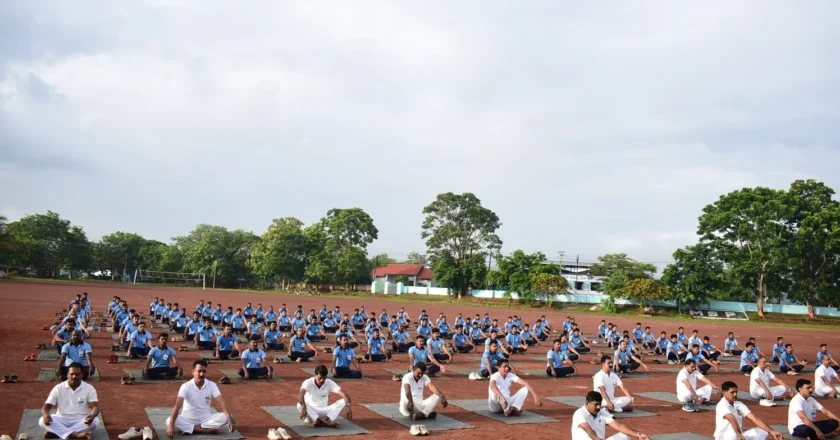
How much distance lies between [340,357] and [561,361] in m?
6.53

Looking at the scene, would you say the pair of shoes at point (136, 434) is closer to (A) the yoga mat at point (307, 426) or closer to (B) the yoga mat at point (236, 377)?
(A) the yoga mat at point (307, 426)

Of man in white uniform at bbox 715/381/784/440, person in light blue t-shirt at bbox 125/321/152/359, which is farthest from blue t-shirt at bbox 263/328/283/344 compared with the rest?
man in white uniform at bbox 715/381/784/440

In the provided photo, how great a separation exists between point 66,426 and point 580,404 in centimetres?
982

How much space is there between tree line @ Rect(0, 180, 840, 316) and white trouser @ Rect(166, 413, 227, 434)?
5117 cm

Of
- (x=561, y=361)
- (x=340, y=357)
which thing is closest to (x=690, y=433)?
(x=561, y=361)

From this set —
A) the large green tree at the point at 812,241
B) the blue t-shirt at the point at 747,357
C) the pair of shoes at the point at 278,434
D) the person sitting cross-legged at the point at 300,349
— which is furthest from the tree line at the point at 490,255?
the pair of shoes at the point at 278,434

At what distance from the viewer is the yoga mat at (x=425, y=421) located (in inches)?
397

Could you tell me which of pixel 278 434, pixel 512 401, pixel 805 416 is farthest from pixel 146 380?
pixel 805 416

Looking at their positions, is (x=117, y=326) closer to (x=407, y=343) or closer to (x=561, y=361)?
(x=407, y=343)

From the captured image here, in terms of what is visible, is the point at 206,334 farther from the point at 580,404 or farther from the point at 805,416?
the point at 805,416

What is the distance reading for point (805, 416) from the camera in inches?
380

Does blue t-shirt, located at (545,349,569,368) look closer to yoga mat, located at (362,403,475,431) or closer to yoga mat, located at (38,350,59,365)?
yoga mat, located at (362,403,475,431)

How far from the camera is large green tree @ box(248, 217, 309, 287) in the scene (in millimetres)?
76000

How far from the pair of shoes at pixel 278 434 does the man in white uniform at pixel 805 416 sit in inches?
338
